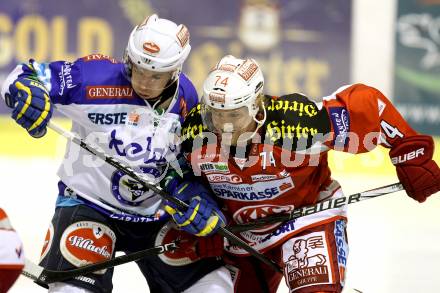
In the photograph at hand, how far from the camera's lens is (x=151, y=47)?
370 cm

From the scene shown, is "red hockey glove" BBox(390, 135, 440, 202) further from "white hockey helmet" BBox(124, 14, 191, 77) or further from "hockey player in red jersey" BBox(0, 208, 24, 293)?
"hockey player in red jersey" BBox(0, 208, 24, 293)

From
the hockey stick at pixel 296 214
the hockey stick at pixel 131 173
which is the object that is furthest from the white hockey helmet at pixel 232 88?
the hockey stick at pixel 296 214

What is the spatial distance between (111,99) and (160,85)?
0.69 feet

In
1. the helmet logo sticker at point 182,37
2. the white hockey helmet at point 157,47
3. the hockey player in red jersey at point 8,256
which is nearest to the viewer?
the hockey player in red jersey at point 8,256

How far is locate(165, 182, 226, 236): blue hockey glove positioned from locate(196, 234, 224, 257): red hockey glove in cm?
11

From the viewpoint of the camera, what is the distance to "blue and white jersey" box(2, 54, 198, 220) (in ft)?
12.5

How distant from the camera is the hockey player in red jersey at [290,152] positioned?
3.71 m

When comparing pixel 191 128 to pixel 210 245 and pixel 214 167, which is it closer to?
pixel 214 167

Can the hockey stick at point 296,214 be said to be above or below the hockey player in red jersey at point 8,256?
below

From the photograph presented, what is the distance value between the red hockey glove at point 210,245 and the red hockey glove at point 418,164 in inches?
31.2

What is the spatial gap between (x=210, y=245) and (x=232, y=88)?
2.34ft

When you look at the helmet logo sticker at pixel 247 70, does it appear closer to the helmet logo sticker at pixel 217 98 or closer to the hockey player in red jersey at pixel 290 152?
the hockey player in red jersey at pixel 290 152

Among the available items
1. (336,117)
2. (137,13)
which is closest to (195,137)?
(336,117)

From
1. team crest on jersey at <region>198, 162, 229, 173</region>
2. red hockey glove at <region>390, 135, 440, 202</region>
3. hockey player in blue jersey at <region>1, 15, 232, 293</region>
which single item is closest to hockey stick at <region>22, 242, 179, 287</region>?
hockey player in blue jersey at <region>1, 15, 232, 293</region>
